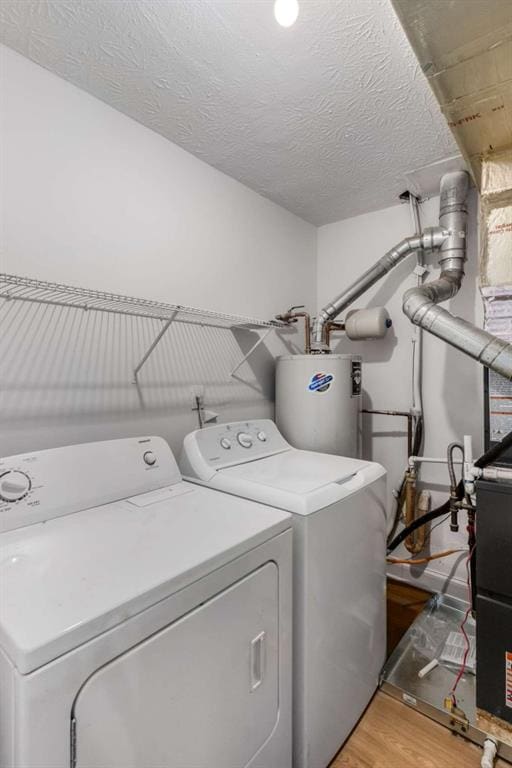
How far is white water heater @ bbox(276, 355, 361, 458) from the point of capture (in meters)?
2.04

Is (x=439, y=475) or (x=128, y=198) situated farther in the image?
(x=439, y=475)

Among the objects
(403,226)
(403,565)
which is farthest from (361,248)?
(403,565)

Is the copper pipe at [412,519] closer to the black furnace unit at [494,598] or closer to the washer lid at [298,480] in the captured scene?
the washer lid at [298,480]

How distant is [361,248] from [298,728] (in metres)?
2.55

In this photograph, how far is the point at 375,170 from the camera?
6.55 ft

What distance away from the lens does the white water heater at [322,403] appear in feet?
6.68

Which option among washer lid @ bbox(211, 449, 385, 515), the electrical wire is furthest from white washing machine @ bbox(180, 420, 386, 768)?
the electrical wire

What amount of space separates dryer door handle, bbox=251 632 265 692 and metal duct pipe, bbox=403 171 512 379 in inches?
50.5

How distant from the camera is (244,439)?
5.79 ft

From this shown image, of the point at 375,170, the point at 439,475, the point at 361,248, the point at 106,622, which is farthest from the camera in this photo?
the point at 361,248

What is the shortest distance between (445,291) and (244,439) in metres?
1.31

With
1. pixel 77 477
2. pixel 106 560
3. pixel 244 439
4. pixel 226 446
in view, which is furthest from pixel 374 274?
pixel 106 560

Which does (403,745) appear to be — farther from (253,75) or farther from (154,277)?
(253,75)

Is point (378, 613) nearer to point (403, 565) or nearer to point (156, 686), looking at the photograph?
point (403, 565)
